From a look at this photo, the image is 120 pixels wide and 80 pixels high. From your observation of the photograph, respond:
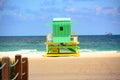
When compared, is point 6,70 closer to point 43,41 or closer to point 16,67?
point 16,67

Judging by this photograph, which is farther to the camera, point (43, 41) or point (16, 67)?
point (43, 41)

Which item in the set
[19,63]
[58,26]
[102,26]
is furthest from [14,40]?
[19,63]

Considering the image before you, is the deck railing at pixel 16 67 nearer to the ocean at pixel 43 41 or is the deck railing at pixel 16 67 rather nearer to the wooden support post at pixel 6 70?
the wooden support post at pixel 6 70

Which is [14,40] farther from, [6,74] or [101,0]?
[6,74]

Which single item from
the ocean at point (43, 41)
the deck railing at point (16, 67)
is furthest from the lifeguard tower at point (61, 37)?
the ocean at point (43, 41)

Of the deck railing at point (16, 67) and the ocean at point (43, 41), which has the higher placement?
the ocean at point (43, 41)

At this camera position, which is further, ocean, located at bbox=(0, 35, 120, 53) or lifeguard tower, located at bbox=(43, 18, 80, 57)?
ocean, located at bbox=(0, 35, 120, 53)

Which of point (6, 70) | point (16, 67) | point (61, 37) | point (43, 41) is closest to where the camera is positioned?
point (6, 70)

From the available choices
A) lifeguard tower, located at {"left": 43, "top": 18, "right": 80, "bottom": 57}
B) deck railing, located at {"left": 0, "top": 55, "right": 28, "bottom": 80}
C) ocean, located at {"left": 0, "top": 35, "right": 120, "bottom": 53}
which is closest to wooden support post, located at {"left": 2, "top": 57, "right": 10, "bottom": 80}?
deck railing, located at {"left": 0, "top": 55, "right": 28, "bottom": 80}

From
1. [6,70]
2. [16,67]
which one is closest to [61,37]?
[16,67]

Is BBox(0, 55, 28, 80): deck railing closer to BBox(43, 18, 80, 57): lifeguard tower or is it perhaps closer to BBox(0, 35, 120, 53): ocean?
BBox(43, 18, 80, 57): lifeguard tower

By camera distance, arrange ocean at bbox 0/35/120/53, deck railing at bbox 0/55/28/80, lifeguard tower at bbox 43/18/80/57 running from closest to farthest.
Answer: deck railing at bbox 0/55/28/80 → lifeguard tower at bbox 43/18/80/57 → ocean at bbox 0/35/120/53

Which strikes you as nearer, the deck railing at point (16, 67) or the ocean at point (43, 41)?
the deck railing at point (16, 67)

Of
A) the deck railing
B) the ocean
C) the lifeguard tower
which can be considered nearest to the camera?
the deck railing
